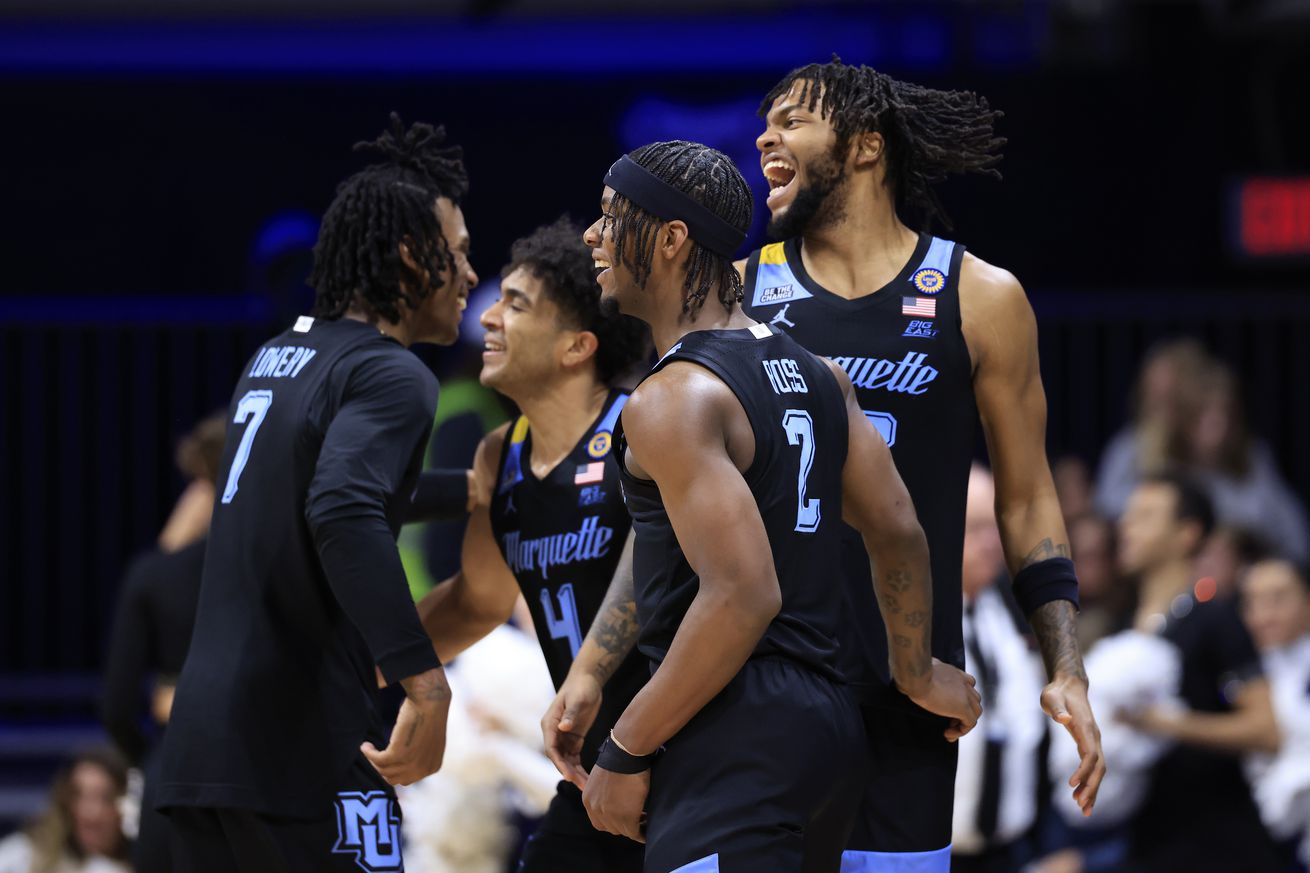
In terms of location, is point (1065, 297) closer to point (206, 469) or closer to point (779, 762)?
point (206, 469)

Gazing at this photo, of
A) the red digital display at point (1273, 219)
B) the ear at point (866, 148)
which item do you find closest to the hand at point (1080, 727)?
the ear at point (866, 148)

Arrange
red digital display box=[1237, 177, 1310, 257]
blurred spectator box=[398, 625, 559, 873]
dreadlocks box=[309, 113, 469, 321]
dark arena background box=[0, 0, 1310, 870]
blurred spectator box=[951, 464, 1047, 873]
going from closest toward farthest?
dreadlocks box=[309, 113, 469, 321], blurred spectator box=[398, 625, 559, 873], blurred spectator box=[951, 464, 1047, 873], dark arena background box=[0, 0, 1310, 870], red digital display box=[1237, 177, 1310, 257]

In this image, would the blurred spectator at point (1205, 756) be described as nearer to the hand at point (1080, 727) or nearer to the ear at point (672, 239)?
the hand at point (1080, 727)

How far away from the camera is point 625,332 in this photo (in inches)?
184

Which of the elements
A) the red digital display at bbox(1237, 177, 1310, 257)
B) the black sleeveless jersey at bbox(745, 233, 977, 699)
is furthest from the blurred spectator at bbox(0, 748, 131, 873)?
the red digital display at bbox(1237, 177, 1310, 257)

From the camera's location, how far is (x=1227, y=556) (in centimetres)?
819

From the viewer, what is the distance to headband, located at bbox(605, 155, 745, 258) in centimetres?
356

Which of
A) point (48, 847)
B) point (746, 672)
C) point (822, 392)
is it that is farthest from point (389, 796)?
point (48, 847)

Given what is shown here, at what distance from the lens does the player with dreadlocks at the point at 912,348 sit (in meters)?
4.07

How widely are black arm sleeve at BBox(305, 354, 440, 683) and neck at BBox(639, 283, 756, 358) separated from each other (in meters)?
0.70

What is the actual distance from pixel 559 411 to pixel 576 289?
29 centimetres

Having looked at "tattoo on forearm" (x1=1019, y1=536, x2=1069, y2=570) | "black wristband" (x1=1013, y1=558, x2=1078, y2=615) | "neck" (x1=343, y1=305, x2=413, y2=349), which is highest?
"neck" (x1=343, y1=305, x2=413, y2=349)

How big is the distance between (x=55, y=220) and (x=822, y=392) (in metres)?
7.41

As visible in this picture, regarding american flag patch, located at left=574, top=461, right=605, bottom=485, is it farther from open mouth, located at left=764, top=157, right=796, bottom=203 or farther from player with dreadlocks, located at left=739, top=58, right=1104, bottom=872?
open mouth, located at left=764, top=157, right=796, bottom=203
